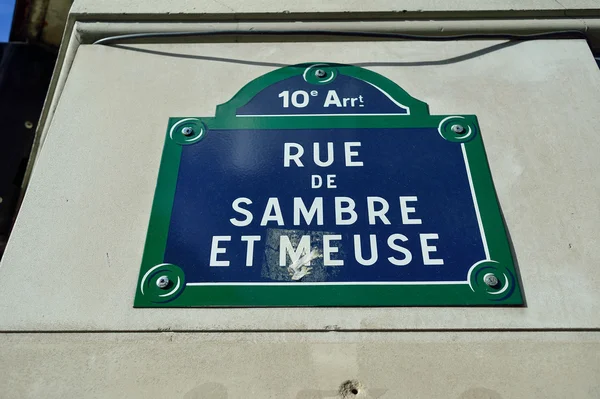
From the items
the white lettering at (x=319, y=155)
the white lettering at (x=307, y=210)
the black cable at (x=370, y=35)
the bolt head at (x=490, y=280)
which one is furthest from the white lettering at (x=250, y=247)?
the black cable at (x=370, y=35)

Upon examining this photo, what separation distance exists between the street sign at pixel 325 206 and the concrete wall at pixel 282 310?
0.06 metres

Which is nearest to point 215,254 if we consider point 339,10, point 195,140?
point 195,140

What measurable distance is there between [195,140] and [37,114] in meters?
1.56

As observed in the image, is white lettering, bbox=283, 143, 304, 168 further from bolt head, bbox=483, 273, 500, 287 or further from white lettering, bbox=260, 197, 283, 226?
bolt head, bbox=483, 273, 500, 287

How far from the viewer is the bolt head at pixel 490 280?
183cm

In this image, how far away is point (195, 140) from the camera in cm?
225

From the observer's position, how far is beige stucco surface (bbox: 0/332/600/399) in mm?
1637

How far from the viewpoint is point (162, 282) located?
73.3 inches

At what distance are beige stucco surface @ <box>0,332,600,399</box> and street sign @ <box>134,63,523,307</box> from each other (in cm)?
12

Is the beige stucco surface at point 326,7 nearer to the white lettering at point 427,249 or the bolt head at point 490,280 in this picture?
the white lettering at point 427,249

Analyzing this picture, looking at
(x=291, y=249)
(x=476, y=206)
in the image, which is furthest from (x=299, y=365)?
(x=476, y=206)

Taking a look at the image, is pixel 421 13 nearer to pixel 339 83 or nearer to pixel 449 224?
pixel 339 83

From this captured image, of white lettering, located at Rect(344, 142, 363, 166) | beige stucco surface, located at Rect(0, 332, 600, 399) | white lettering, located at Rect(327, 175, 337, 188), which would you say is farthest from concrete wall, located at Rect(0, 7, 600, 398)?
white lettering, located at Rect(327, 175, 337, 188)

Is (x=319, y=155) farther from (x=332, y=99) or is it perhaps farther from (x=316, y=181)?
(x=332, y=99)
